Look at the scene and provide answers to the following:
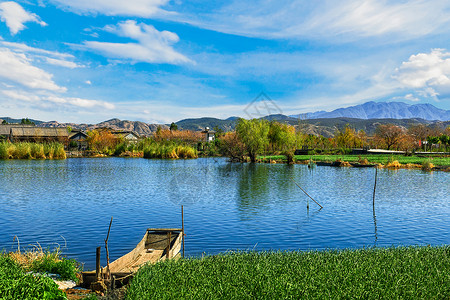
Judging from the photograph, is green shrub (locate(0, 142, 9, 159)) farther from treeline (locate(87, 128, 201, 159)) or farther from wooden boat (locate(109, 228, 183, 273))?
wooden boat (locate(109, 228, 183, 273))

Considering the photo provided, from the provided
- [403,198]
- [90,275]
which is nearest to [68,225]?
[90,275]

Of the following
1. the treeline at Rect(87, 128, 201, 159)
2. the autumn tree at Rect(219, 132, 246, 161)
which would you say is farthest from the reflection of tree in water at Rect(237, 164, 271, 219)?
the treeline at Rect(87, 128, 201, 159)

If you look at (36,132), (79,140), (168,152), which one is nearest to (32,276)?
(168,152)

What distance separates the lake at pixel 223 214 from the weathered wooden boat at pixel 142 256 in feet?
4.40

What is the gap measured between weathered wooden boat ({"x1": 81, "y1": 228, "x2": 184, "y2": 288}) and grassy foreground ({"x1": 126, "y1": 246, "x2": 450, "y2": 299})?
94cm

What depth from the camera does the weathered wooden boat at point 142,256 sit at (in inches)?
440

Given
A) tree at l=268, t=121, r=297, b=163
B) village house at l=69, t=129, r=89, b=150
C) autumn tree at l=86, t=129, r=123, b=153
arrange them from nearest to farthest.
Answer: tree at l=268, t=121, r=297, b=163 → autumn tree at l=86, t=129, r=123, b=153 → village house at l=69, t=129, r=89, b=150

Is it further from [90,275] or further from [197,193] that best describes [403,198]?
[90,275]

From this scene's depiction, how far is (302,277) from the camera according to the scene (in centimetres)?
1019

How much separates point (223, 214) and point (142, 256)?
10.3 meters

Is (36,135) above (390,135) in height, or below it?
above

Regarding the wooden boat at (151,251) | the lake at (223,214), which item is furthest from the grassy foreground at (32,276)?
the lake at (223,214)

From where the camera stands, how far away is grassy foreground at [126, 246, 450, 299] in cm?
899

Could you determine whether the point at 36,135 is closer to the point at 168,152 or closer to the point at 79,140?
the point at 79,140
